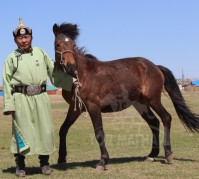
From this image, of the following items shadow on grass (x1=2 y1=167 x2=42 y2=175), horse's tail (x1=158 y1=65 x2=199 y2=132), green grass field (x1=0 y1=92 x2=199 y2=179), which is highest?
horse's tail (x1=158 y1=65 x2=199 y2=132)

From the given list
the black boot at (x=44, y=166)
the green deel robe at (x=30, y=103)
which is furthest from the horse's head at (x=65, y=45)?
the black boot at (x=44, y=166)

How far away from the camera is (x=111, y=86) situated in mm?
7875

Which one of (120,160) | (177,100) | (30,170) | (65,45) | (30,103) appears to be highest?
(65,45)

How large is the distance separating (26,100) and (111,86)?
1.89m

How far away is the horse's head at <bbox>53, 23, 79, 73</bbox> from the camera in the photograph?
6.88 meters

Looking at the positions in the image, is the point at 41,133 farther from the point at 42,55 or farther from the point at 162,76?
the point at 162,76

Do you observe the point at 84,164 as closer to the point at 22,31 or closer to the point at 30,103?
→ the point at 30,103

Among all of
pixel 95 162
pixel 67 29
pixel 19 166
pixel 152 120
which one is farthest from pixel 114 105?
pixel 19 166

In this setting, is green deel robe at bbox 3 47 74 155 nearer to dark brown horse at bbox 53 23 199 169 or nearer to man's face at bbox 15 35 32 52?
man's face at bbox 15 35 32 52

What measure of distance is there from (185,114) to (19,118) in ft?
12.3

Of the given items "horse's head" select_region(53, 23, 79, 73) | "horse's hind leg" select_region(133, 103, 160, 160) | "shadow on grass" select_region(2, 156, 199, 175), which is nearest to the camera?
"horse's head" select_region(53, 23, 79, 73)

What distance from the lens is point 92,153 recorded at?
31.7 ft

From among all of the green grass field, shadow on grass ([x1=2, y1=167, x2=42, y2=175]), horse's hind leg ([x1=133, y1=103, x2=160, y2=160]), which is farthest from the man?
horse's hind leg ([x1=133, y1=103, x2=160, y2=160])

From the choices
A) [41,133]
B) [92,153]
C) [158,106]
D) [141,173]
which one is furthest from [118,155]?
[41,133]
